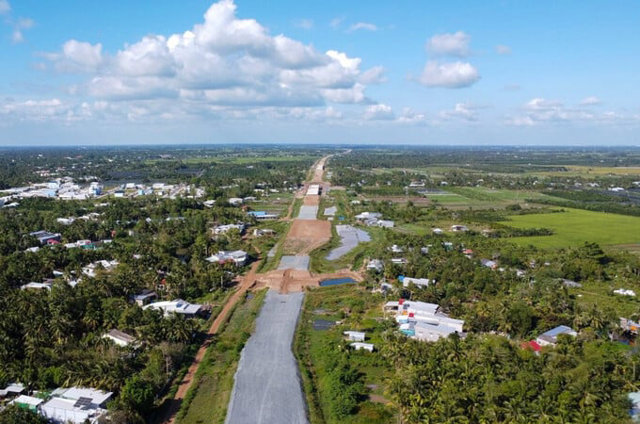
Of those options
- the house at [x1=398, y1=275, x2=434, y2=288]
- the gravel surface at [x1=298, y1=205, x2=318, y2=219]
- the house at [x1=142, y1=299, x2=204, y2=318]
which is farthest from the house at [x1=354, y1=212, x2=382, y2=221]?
the house at [x1=142, y1=299, x2=204, y2=318]

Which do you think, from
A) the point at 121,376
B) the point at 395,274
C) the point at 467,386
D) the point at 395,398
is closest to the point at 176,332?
the point at 121,376

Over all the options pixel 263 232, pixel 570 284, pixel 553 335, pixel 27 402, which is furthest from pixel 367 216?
pixel 27 402

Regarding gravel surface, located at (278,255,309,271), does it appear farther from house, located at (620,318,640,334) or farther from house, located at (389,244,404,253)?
house, located at (620,318,640,334)

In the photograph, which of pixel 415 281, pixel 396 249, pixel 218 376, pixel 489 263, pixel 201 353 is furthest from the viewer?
pixel 396 249

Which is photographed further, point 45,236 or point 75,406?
point 45,236

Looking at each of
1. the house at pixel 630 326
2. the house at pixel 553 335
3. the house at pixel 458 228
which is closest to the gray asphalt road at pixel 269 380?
the house at pixel 553 335

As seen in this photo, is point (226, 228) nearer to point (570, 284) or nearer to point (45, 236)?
point (45, 236)

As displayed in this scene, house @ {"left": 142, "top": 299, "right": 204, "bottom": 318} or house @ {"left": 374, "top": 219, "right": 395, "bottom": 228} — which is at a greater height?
house @ {"left": 374, "top": 219, "right": 395, "bottom": 228}
